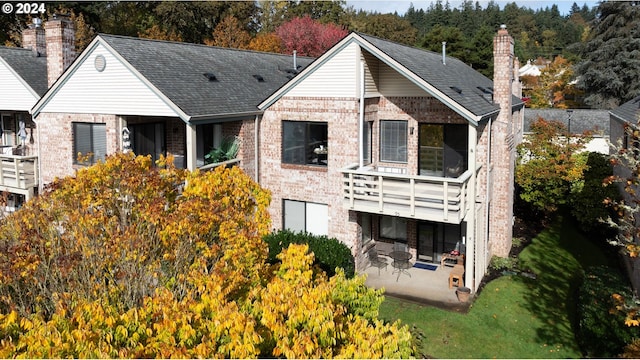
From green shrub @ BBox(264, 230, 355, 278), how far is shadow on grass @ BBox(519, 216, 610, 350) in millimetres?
6930

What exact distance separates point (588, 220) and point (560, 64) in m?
52.4

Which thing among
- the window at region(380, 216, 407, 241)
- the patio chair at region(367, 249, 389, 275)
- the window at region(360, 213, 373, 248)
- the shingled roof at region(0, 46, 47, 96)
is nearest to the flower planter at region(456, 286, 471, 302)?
the patio chair at region(367, 249, 389, 275)

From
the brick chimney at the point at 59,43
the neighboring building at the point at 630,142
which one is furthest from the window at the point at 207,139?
the neighboring building at the point at 630,142

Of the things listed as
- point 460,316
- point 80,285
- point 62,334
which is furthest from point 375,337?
point 460,316

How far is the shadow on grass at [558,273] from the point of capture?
687 inches

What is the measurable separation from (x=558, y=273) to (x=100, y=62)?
21406mm

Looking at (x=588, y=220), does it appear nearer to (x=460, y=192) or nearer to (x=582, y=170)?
(x=582, y=170)

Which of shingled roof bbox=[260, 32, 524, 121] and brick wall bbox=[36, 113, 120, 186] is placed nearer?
shingled roof bbox=[260, 32, 524, 121]

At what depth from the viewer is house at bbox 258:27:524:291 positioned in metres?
19.3

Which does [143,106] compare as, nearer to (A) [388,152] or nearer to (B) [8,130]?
(A) [388,152]

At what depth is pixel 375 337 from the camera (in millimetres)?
7578

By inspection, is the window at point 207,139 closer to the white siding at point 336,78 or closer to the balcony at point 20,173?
the white siding at point 336,78

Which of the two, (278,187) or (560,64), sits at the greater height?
(560,64)

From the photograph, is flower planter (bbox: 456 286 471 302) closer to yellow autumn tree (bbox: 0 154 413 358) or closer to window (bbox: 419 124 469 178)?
window (bbox: 419 124 469 178)
